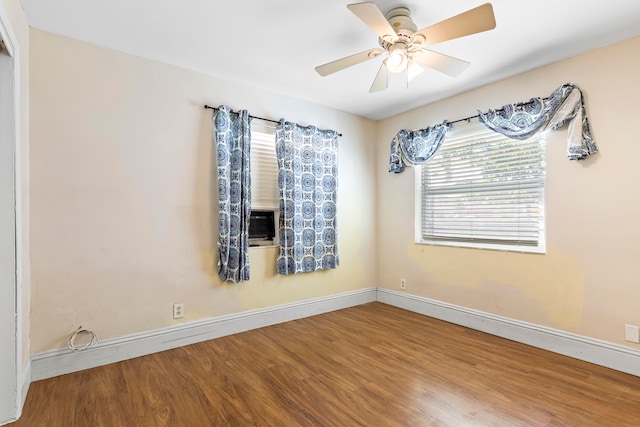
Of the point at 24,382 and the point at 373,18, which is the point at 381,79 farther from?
the point at 24,382

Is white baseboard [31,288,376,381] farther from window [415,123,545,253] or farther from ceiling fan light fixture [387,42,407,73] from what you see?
ceiling fan light fixture [387,42,407,73]

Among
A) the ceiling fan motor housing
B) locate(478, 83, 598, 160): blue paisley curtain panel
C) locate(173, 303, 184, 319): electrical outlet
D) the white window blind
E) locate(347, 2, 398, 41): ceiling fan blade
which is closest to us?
locate(347, 2, 398, 41): ceiling fan blade

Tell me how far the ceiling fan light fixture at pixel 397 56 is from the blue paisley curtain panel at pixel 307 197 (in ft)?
5.21

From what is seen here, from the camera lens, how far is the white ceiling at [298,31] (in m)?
2.07

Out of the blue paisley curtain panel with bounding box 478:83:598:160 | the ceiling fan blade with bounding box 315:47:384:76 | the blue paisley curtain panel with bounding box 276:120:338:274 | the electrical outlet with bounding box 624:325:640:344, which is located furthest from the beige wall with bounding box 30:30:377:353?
the electrical outlet with bounding box 624:325:640:344

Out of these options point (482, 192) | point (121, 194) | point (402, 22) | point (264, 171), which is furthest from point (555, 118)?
point (121, 194)

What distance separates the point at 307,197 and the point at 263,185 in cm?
52

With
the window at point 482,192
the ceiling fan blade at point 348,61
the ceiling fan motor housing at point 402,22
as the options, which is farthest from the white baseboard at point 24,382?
the window at point 482,192

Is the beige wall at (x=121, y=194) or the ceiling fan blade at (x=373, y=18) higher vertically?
the ceiling fan blade at (x=373, y=18)

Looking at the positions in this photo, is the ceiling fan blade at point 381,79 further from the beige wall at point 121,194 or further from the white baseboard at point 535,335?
the white baseboard at point 535,335

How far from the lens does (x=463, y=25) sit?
1819mm

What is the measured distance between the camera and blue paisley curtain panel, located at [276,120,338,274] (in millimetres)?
3498

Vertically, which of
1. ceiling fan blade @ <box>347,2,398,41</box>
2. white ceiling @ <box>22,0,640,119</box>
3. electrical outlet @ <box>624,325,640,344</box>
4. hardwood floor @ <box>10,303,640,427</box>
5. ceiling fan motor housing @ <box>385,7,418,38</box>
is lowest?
hardwood floor @ <box>10,303,640,427</box>

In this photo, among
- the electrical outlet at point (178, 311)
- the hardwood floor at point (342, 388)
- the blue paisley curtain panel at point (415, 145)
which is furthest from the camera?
the blue paisley curtain panel at point (415, 145)
